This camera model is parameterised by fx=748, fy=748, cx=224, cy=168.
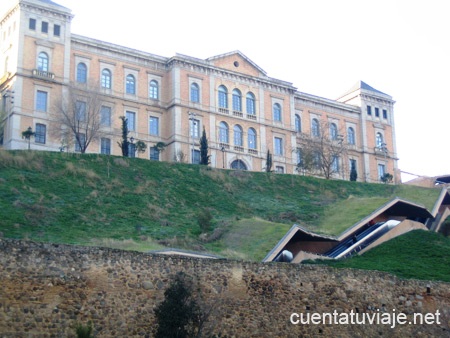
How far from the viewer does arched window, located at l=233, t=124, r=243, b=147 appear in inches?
2611

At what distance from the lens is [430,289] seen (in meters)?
25.7

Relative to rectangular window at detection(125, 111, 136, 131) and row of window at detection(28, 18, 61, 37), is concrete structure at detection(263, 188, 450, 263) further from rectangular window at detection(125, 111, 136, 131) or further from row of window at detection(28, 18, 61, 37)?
row of window at detection(28, 18, 61, 37)

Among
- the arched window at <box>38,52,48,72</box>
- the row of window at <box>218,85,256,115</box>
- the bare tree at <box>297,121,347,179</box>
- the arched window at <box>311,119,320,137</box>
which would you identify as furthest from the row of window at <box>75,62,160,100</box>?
the arched window at <box>311,119,320,137</box>

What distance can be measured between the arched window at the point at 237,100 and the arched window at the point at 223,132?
7.48ft

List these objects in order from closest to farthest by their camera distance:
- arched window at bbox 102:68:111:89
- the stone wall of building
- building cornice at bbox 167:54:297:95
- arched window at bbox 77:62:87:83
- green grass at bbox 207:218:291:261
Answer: the stone wall of building, green grass at bbox 207:218:291:261, arched window at bbox 77:62:87:83, arched window at bbox 102:68:111:89, building cornice at bbox 167:54:297:95

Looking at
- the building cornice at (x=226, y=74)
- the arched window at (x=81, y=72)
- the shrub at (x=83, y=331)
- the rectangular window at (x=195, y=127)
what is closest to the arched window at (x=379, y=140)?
the building cornice at (x=226, y=74)

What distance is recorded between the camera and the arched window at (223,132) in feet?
214

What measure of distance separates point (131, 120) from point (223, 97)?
29.3 ft

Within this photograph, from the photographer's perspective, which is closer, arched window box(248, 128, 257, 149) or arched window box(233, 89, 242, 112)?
arched window box(248, 128, 257, 149)

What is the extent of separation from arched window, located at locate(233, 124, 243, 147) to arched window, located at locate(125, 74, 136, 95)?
9620mm

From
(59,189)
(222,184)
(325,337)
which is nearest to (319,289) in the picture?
(325,337)

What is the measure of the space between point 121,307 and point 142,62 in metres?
47.2

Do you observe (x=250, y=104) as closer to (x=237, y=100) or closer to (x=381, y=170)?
(x=237, y=100)

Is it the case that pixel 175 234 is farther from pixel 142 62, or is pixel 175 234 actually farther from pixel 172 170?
pixel 142 62
